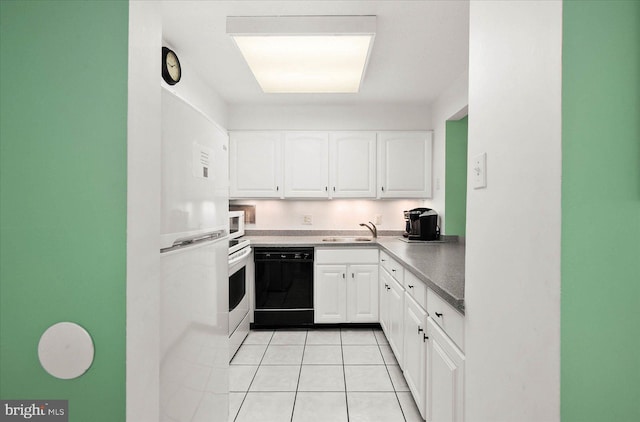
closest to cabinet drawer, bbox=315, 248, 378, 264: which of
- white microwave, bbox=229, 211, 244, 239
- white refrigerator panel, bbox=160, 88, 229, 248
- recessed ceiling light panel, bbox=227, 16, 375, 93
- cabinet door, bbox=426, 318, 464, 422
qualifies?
white microwave, bbox=229, 211, 244, 239

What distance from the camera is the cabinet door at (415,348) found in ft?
5.91

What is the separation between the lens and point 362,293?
11.4ft

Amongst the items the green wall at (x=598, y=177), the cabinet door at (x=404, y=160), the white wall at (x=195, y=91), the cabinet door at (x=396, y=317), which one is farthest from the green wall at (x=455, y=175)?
the green wall at (x=598, y=177)

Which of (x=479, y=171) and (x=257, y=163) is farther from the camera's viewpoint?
(x=257, y=163)

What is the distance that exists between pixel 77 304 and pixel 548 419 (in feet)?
3.51

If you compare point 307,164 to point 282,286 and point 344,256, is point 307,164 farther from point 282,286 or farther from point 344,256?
point 282,286

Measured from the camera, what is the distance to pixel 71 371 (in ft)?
2.43

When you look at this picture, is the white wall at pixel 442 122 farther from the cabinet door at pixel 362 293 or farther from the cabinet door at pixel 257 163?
the cabinet door at pixel 257 163

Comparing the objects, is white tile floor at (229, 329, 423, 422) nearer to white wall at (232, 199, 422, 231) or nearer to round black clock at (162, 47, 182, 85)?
white wall at (232, 199, 422, 231)

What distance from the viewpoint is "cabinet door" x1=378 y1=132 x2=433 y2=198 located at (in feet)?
12.3

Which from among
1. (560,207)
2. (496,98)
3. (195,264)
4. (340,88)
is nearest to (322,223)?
(340,88)

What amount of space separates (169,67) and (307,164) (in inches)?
72.2

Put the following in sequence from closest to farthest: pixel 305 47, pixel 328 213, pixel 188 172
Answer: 1. pixel 188 172
2. pixel 305 47
3. pixel 328 213

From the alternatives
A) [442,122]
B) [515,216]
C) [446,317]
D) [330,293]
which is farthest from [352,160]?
[515,216]
